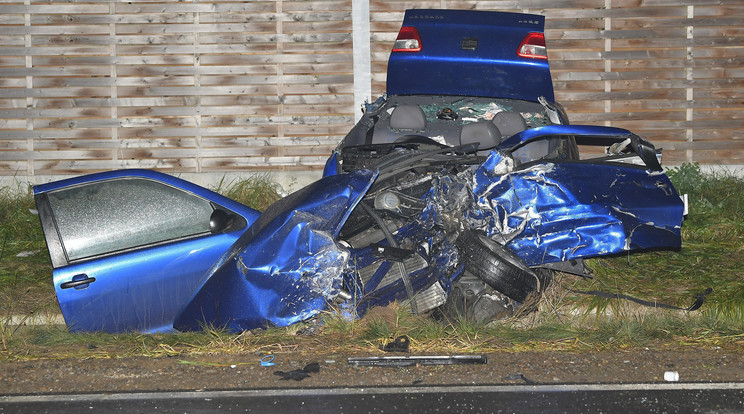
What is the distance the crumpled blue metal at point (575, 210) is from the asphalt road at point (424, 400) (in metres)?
1.07

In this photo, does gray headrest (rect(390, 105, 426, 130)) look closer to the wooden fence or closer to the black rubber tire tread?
the black rubber tire tread

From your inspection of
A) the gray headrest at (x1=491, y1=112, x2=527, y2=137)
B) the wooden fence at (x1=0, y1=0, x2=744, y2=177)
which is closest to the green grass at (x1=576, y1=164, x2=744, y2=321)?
the gray headrest at (x1=491, y1=112, x2=527, y2=137)

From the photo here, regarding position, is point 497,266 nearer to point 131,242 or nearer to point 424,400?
point 424,400

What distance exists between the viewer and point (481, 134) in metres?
6.77

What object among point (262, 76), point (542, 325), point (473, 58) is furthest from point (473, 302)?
point (262, 76)

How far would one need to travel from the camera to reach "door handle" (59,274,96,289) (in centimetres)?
541

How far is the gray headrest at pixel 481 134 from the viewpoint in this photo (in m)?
6.73

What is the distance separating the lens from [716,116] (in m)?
9.92

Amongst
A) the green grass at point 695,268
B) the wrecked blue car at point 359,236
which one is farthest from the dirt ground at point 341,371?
the green grass at point 695,268

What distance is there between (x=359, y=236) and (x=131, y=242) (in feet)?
5.48

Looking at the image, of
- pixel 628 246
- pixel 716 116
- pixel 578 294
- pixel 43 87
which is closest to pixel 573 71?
pixel 716 116

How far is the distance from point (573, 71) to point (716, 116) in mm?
1924

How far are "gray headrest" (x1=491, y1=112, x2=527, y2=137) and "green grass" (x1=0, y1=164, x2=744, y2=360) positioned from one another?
1.38 meters

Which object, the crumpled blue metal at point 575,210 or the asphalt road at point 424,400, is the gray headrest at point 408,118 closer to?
the crumpled blue metal at point 575,210
